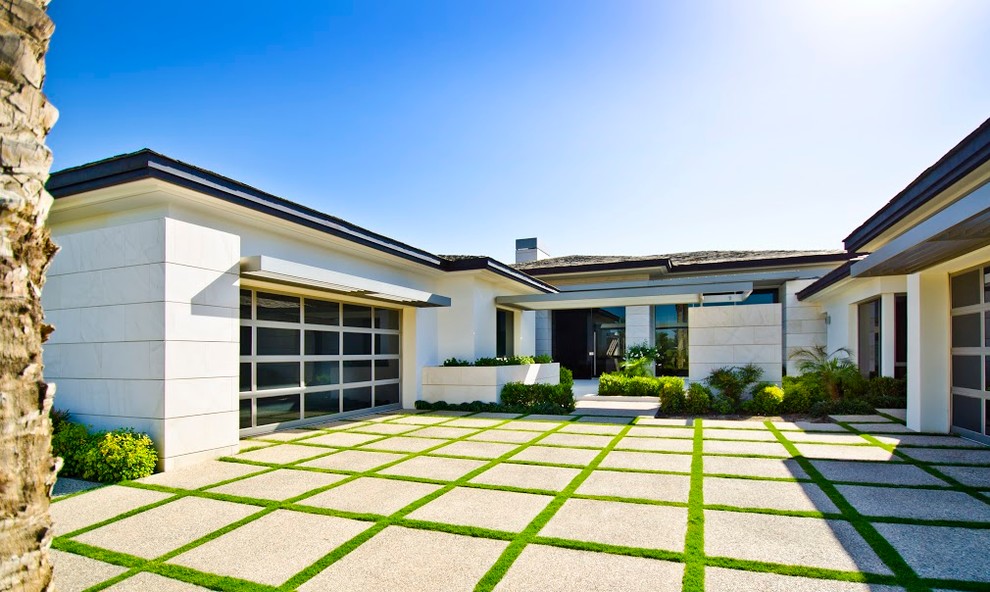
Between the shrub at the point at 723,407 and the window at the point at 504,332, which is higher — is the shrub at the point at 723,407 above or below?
below

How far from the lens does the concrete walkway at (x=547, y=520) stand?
3.72m

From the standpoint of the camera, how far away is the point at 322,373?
35.6ft

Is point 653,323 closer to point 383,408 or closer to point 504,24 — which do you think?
point 383,408

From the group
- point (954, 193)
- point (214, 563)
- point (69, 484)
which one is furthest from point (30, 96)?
point (954, 193)

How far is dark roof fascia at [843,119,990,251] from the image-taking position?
592cm

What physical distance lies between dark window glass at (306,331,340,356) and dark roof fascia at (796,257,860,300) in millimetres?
10017

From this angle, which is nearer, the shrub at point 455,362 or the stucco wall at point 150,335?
the stucco wall at point 150,335

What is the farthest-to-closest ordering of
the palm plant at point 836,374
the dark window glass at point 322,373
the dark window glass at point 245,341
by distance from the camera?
the palm plant at point 836,374 < the dark window glass at point 322,373 < the dark window glass at point 245,341

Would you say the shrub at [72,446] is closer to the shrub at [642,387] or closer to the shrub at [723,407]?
the shrub at [723,407]

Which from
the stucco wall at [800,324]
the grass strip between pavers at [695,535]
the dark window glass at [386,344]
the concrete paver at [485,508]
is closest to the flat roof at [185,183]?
the dark window glass at [386,344]

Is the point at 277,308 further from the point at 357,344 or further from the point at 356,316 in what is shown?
the point at 357,344

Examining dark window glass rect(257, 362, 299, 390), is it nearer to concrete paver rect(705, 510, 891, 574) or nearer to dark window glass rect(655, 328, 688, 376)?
concrete paver rect(705, 510, 891, 574)

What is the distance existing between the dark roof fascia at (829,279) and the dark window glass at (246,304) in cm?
1078

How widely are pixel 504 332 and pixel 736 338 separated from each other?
730 cm
